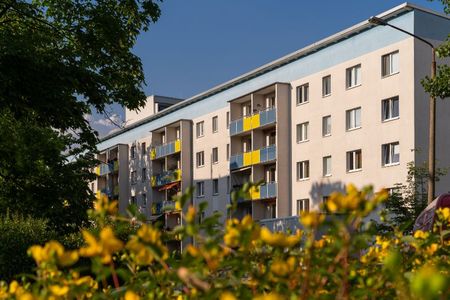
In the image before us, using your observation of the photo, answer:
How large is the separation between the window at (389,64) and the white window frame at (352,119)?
2.43m

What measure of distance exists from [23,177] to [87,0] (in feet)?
19.6

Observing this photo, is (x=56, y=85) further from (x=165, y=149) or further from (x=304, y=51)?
(x=165, y=149)

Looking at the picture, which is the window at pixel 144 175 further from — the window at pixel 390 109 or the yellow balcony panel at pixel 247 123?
the window at pixel 390 109

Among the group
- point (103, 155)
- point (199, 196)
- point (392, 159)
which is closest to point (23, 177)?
point (392, 159)

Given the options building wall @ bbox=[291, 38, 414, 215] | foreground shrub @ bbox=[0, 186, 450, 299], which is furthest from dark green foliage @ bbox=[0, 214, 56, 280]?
building wall @ bbox=[291, 38, 414, 215]

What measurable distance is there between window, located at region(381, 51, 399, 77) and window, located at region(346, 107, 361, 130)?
2434 mm

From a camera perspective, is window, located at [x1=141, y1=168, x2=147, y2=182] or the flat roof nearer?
the flat roof

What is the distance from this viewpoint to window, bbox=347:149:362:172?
103 ft

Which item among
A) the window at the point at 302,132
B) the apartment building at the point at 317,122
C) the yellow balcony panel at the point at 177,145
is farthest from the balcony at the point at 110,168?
the window at the point at 302,132

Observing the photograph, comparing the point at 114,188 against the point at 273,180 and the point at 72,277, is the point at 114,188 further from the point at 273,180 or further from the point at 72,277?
the point at 72,277

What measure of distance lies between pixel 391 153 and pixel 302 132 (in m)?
7.57

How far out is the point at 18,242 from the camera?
46.0 ft

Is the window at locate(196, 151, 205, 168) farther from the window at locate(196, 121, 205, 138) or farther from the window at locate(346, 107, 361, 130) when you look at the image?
the window at locate(346, 107, 361, 130)

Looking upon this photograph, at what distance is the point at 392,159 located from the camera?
29.2 metres
